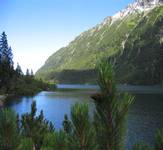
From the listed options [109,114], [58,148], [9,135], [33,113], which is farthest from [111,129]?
[33,113]

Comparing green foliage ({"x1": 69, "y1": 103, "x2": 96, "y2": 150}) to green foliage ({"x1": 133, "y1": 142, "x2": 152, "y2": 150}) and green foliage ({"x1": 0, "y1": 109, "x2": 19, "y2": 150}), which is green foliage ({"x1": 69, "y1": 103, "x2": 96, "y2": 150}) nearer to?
green foliage ({"x1": 133, "y1": 142, "x2": 152, "y2": 150})

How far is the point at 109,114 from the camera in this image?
4543mm

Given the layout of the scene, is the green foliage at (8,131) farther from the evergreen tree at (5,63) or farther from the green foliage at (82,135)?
the evergreen tree at (5,63)

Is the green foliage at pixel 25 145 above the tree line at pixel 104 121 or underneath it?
underneath

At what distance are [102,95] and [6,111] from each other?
1814mm

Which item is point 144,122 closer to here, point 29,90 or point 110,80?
point 110,80

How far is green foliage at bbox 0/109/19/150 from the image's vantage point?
17.0 feet

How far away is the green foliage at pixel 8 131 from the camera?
17.0 feet

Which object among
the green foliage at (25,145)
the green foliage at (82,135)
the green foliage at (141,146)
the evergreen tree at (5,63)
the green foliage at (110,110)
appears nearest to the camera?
the green foliage at (110,110)

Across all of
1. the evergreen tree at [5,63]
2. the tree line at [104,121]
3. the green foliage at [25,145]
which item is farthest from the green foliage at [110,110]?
the evergreen tree at [5,63]

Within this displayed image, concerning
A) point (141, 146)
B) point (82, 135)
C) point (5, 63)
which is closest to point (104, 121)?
point (82, 135)

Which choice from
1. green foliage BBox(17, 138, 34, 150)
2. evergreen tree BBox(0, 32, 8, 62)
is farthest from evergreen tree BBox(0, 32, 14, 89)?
green foliage BBox(17, 138, 34, 150)

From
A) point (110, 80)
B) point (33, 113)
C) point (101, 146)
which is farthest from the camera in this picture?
point (33, 113)

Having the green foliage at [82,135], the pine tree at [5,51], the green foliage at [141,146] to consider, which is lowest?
the green foliage at [141,146]
